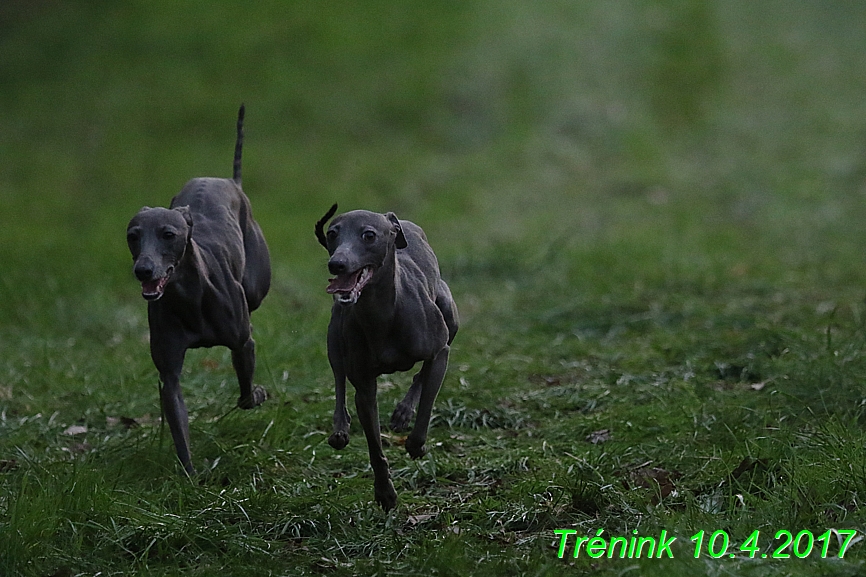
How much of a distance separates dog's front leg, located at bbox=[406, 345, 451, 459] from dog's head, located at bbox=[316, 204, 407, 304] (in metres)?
0.62

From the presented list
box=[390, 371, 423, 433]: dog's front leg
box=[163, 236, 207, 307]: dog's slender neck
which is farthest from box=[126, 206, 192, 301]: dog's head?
box=[390, 371, 423, 433]: dog's front leg

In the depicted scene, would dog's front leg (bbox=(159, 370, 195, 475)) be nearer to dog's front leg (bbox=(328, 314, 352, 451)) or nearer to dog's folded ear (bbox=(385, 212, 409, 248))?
dog's front leg (bbox=(328, 314, 352, 451))

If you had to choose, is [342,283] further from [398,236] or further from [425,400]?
[425,400]

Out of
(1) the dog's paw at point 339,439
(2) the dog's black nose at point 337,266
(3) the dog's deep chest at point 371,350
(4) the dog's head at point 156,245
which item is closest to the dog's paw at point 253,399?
(4) the dog's head at point 156,245

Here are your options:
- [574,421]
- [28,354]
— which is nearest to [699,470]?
[574,421]

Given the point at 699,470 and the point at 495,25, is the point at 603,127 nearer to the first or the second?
the point at 495,25

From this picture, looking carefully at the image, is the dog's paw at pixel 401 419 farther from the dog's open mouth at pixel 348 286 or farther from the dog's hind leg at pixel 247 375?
the dog's hind leg at pixel 247 375

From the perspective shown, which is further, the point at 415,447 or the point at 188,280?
the point at 188,280

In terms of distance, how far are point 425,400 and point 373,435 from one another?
27 centimetres

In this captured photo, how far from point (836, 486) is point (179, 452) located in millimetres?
2802

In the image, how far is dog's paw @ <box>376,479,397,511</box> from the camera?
4.99 meters

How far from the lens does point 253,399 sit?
→ 6215mm

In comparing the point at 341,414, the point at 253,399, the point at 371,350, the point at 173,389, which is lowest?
the point at 253,399

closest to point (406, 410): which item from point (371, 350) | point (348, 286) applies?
point (371, 350)
